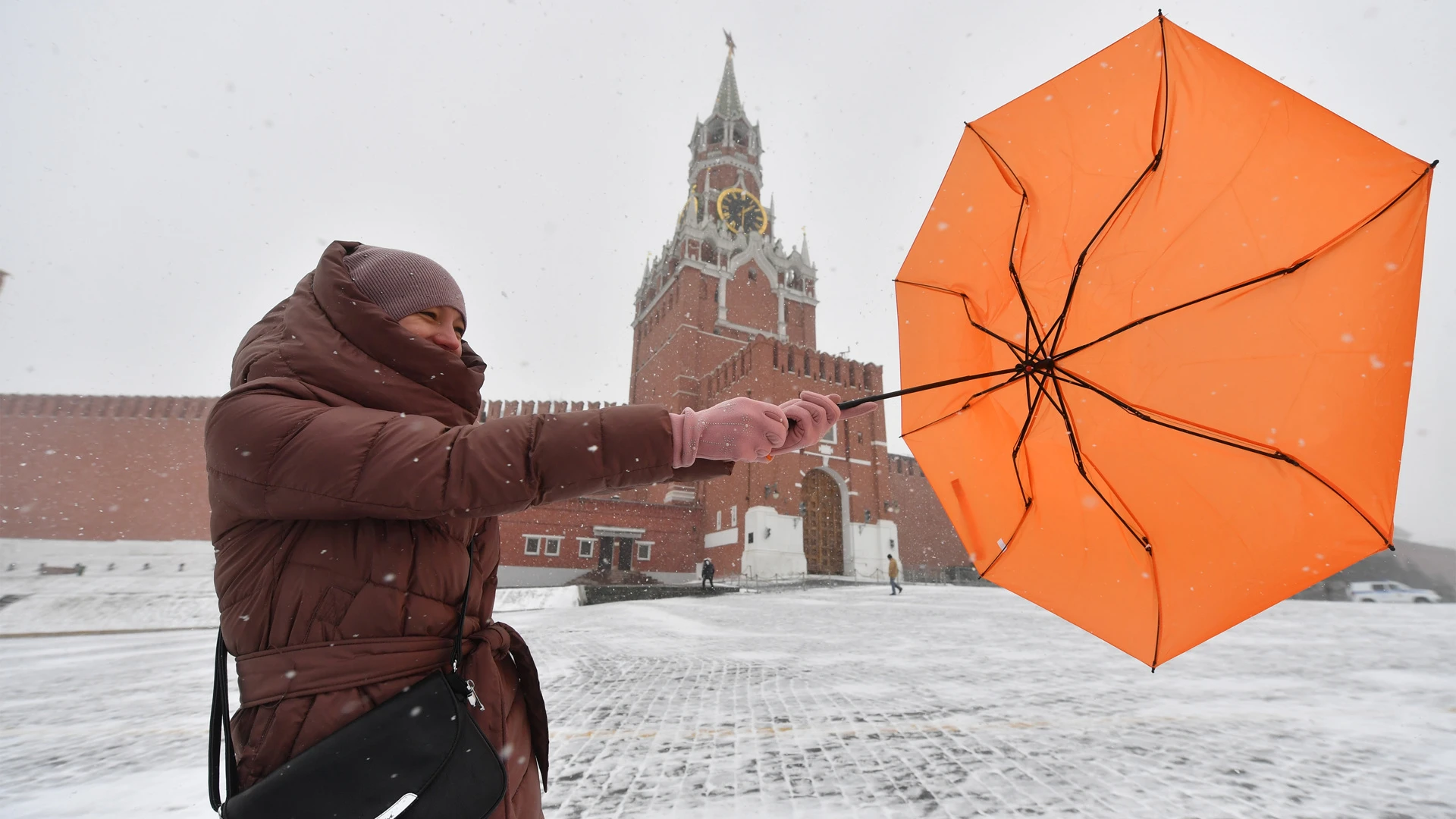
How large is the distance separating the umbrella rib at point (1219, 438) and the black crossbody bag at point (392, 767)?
5.92 ft

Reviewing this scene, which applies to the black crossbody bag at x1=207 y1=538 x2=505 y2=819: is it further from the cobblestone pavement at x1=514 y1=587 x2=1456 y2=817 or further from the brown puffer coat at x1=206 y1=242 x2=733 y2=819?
the cobblestone pavement at x1=514 y1=587 x2=1456 y2=817

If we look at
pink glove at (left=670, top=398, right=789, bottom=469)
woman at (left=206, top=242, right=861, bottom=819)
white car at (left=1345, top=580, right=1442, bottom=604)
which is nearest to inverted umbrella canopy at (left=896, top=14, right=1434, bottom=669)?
pink glove at (left=670, top=398, right=789, bottom=469)

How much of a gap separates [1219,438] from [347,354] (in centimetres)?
216

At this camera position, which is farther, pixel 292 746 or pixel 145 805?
pixel 145 805

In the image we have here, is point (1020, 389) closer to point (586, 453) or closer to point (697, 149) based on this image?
point (586, 453)

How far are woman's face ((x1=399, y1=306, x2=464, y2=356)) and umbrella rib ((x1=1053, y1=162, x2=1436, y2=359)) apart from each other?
1.70 meters

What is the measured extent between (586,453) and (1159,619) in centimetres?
187

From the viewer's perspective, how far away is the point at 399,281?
1.23m

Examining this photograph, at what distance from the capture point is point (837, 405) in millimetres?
1438

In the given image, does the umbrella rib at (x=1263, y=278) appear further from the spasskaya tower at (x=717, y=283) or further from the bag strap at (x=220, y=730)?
the spasskaya tower at (x=717, y=283)

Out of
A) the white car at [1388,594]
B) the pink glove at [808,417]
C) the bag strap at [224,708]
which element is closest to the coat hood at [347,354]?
the bag strap at [224,708]

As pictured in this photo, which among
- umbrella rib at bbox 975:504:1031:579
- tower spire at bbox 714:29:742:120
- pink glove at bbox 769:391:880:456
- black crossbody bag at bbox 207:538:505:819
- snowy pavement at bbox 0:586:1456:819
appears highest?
tower spire at bbox 714:29:742:120

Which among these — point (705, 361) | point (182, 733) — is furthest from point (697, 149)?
point (182, 733)

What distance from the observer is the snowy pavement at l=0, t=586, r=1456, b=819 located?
2541 millimetres
